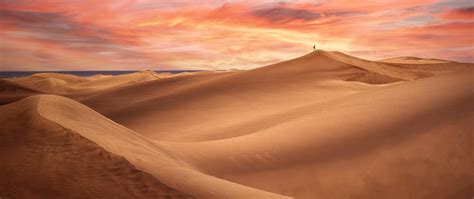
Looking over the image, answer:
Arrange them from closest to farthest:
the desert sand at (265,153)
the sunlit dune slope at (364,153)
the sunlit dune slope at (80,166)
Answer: the sunlit dune slope at (80,166) → the desert sand at (265,153) → the sunlit dune slope at (364,153)

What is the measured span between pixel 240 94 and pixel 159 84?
8390 millimetres

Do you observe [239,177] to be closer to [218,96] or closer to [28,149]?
[28,149]

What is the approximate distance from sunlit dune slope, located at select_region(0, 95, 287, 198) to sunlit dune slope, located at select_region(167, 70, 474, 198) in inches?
65.1

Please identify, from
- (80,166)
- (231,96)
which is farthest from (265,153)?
(231,96)

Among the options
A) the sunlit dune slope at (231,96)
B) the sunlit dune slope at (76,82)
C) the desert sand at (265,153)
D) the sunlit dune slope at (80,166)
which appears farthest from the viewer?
the sunlit dune slope at (76,82)

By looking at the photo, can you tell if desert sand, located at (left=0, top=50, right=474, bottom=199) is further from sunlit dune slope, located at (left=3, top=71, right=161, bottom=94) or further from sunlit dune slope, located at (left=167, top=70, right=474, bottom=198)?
sunlit dune slope, located at (left=3, top=71, right=161, bottom=94)

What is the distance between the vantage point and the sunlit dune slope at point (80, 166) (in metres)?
4.38

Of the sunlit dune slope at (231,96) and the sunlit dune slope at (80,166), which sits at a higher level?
the sunlit dune slope at (231,96)

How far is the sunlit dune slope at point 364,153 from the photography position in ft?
22.3

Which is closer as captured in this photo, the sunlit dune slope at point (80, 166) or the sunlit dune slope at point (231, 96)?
the sunlit dune slope at point (80, 166)

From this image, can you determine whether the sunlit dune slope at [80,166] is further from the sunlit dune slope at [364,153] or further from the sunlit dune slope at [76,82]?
the sunlit dune slope at [76,82]

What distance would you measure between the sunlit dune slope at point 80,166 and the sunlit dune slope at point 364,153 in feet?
5.42

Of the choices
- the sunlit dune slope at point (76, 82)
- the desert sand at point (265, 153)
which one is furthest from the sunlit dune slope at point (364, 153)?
the sunlit dune slope at point (76, 82)

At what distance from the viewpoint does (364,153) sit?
7.68m
